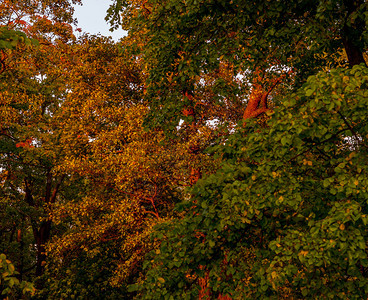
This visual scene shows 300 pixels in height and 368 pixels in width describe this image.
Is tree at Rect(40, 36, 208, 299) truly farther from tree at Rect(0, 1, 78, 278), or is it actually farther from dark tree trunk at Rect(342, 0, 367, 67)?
dark tree trunk at Rect(342, 0, 367, 67)

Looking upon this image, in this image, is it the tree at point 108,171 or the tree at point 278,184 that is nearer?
the tree at point 278,184

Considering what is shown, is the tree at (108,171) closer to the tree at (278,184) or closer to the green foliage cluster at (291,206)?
the tree at (278,184)

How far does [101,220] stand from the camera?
15.6 m

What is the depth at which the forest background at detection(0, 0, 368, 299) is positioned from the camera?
5.08 meters

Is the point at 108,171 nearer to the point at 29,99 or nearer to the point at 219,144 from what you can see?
the point at 29,99

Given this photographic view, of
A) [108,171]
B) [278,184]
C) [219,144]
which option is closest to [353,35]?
[219,144]

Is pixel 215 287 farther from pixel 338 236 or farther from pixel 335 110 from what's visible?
pixel 335 110

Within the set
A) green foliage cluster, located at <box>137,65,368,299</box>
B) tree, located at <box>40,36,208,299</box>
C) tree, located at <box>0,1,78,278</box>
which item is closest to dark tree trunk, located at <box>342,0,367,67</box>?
green foliage cluster, located at <box>137,65,368,299</box>

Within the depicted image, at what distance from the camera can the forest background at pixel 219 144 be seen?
200 inches

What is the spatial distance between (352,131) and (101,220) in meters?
12.6

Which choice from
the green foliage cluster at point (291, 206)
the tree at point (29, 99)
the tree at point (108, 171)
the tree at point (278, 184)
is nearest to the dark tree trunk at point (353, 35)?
the tree at point (278, 184)

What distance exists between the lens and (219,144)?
648cm

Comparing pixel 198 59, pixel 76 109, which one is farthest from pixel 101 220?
pixel 198 59

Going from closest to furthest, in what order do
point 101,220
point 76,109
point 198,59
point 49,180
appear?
point 198,59
point 101,220
point 76,109
point 49,180
